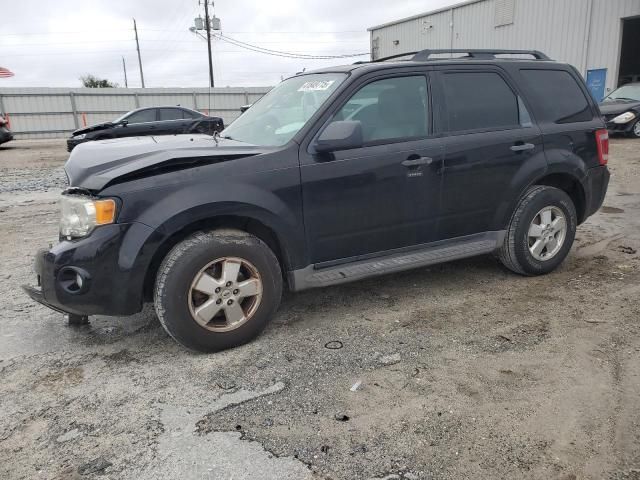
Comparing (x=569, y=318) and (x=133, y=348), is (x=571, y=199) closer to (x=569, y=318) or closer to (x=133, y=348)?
(x=569, y=318)

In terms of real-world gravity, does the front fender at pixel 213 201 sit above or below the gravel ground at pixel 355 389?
above

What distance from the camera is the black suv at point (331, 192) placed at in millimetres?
3039

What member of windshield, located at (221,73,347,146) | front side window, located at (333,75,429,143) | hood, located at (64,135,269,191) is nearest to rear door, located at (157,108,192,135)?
windshield, located at (221,73,347,146)

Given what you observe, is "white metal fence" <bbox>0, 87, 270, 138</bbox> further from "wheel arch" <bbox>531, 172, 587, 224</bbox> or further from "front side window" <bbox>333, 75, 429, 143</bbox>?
"front side window" <bbox>333, 75, 429, 143</bbox>

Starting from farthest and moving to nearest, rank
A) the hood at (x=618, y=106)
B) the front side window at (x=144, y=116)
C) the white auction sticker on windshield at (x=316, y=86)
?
the front side window at (x=144, y=116) → the hood at (x=618, y=106) → the white auction sticker on windshield at (x=316, y=86)

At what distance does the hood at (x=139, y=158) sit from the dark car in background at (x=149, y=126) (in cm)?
728

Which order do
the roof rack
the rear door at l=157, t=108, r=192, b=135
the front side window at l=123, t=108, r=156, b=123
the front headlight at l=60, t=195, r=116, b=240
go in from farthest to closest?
the front side window at l=123, t=108, r=156, b=123 < the rear door at l=157, t=108, r=192, b=135 < the roof rack < the front headlight at l=60, t=195, r=116, b=240

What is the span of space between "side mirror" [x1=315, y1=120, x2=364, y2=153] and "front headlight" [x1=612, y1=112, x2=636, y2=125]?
1426cm

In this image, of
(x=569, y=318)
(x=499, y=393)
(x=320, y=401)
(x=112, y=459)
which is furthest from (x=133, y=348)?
(x=569, y=318)

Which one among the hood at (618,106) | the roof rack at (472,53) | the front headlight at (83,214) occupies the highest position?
the roof rack at (472,53)

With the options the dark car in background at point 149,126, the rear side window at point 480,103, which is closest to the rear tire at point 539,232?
the rear side window at point 480,103

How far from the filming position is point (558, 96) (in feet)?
14.7

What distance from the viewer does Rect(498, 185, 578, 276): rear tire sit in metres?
4.31

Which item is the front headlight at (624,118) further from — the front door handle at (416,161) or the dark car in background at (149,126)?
the front door handle at (416,161)
